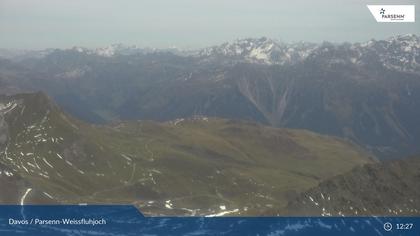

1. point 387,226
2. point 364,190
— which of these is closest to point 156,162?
point 364,190

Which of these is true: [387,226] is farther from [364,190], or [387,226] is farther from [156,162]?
[156,162]

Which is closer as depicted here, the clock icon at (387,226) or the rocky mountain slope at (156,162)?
the clock icon at (387,226)

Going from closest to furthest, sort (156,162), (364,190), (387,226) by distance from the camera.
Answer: (387,226), (364,190), (156,162)

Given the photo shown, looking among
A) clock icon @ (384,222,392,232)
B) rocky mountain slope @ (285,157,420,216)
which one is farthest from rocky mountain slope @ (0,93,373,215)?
clock icon @ (384,222,392,232)

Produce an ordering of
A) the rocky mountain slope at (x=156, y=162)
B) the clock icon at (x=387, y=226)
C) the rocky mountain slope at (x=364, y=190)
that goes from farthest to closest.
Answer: the rocky mountain slope at (x=156, y=162)
the rocky mountain slope at (x=364, y=190)
the clock icon at (x=387, y=226)

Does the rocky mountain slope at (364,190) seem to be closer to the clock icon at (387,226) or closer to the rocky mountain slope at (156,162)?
the clock icon at (387,226)

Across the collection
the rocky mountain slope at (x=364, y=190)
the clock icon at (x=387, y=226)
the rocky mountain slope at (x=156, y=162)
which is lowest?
the rocky mountain slope at (x=156, y=162)

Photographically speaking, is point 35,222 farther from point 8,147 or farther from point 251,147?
point 251,147

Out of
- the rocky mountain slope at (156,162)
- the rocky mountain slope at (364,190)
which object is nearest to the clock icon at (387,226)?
the rocky mountain slope at (364,190)
